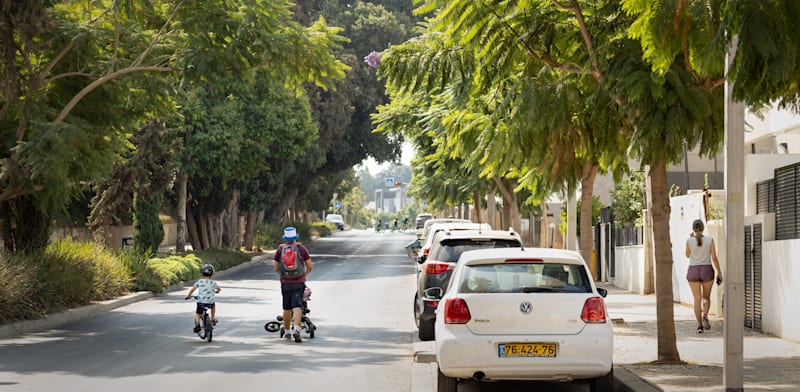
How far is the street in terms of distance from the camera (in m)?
13.2

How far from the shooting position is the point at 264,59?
21.2m

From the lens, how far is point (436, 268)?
58.0 ft

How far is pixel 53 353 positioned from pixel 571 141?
317 inches

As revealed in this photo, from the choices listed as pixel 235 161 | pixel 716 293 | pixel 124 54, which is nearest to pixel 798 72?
pixel 716 293

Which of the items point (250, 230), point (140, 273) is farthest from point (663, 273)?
point (250, 230)

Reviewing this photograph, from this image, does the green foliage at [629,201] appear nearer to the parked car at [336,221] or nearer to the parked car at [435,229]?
the parked car at [435,229]

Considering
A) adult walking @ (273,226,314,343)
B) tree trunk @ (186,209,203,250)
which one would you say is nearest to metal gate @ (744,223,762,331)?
adult walking @ (273,226,314,343)

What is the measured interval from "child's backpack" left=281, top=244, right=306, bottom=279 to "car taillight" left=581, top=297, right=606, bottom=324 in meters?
7.37

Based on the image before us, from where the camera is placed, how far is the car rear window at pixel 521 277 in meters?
11.5

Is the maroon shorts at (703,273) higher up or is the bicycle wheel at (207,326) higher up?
the maroon shorts at (703,273)

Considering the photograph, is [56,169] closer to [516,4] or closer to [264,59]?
[264,59]

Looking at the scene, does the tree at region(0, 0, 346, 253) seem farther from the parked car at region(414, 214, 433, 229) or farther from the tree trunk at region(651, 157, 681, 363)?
the parked car at region(414, 214, 433, 229)

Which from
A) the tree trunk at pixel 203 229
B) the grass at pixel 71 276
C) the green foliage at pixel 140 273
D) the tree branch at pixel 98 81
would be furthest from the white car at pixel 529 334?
the tree trunk at pixel 203 229

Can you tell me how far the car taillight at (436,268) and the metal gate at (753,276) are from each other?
16.5 feet
